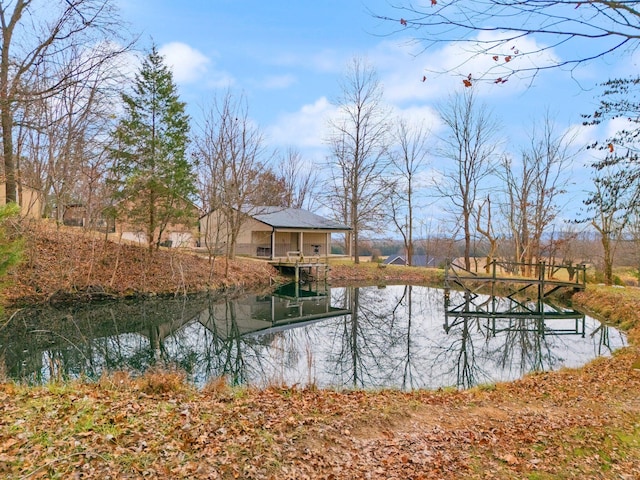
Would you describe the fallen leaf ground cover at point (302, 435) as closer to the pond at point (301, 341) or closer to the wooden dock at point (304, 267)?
the pond at point (301, 341)

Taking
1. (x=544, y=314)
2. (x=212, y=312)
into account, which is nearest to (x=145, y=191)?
(x=212, y=312)

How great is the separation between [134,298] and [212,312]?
3.97 metres

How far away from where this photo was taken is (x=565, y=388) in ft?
20.0

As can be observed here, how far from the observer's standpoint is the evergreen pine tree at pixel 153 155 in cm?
1756

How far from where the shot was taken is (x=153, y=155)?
59.0ft

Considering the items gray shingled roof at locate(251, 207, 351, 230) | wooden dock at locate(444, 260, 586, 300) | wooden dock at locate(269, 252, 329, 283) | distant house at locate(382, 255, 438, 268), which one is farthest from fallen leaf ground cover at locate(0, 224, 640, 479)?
distant house at locate(382, 255, 438, 268)

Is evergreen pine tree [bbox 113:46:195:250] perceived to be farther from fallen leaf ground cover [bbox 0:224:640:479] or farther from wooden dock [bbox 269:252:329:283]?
fallen leaf ground cover [bbox 0:224:640:479]

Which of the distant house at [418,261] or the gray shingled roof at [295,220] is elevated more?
the gray shingled roof at [295,220]

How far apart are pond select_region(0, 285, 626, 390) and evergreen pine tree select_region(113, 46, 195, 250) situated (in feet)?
15.4

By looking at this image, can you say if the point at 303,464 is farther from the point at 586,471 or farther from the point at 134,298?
the point at 134,298

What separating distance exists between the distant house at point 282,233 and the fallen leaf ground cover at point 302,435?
19.7 metres

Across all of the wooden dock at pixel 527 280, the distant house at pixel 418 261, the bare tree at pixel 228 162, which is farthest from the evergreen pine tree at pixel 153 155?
the distant house at pixel 418 261

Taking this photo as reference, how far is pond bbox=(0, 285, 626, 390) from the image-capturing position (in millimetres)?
7957

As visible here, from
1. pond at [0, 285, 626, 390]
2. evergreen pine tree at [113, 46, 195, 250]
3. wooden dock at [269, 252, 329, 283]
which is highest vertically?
evergreen pine tree at [113, 46, 195, 250]
